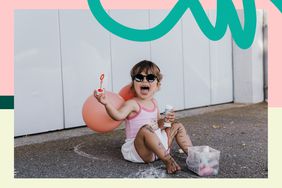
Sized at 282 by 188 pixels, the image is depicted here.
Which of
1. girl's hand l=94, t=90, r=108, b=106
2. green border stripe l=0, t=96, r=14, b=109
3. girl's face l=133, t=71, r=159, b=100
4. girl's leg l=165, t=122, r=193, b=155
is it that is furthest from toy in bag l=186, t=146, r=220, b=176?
green border stripe l=0, t=96, r=14, b=109

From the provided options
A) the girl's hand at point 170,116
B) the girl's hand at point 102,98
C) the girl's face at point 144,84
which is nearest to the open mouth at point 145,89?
the girl's face at point 144,84

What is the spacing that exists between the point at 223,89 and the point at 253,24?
125 inches

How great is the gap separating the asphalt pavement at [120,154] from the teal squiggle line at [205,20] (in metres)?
0.93

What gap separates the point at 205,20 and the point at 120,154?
1282mm

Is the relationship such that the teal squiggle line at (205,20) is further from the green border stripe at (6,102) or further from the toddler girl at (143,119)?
the green border stripe at (6,102)

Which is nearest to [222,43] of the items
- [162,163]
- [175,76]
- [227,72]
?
[227,72]

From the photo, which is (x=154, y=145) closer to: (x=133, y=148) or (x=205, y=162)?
(x=133, y=148)

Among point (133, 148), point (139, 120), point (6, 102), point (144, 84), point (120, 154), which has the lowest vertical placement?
point (120, 154)

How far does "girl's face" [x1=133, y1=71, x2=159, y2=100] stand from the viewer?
10.2ft

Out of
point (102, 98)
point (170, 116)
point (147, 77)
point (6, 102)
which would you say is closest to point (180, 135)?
point (170, 116)

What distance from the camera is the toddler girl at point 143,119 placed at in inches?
117

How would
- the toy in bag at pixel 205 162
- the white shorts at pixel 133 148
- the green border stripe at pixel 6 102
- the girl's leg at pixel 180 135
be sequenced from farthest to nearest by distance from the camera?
the girl's leg at pixel 180 135, the white shorts at pixel 133 148, the green border stripe at pixel 6 102, the toy in bag at pixel 205 162

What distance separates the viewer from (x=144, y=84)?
312 cm

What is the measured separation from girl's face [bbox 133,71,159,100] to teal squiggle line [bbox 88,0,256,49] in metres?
0.36
